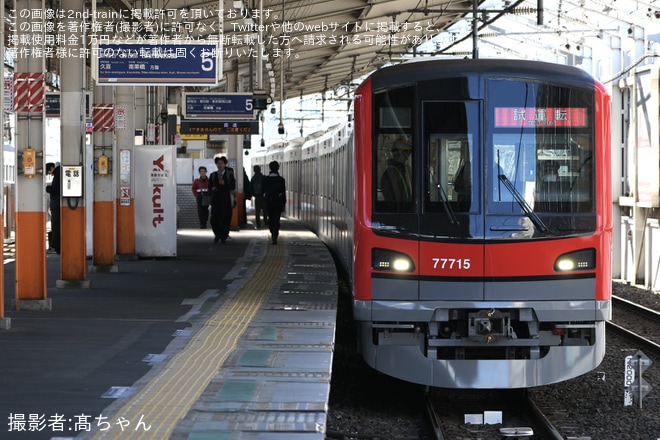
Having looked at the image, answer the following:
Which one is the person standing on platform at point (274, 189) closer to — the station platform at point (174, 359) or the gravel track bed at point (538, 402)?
the station platform at point (174, 359)

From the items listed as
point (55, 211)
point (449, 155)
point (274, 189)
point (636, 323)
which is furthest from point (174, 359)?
point (274, 189)

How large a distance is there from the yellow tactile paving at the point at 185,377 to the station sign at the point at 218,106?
10870 millimetres

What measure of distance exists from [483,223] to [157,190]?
9825 mm

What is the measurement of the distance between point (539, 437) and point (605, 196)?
1.98 meters

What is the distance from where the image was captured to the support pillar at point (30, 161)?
34.1 ft

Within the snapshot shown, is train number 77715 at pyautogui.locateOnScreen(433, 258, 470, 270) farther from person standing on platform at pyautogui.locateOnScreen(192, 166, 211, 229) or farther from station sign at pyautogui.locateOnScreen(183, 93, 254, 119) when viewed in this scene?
person standing on platform at pyautogui.locateOnScreen(192, 166, 211, 229)

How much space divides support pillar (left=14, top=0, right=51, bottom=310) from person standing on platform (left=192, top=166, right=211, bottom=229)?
12605 mm

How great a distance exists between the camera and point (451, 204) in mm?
8336

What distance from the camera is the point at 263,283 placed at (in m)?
13.0

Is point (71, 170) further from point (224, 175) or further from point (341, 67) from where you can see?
point (341, 67)

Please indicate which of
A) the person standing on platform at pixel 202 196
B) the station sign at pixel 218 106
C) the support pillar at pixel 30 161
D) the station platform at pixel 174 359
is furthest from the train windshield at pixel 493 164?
the person standing on platform at pixel 202 196

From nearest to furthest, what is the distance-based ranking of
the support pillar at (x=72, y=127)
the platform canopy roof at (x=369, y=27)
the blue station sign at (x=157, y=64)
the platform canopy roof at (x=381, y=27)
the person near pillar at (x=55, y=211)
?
the support pillar at (x=72, y=127), the blue station sign at (x=157, y=64), the person near pillar at (x=55, y=211), the platform canopy roof at (x=369, y=27), the platform canopy roof at (x=381, y=27)

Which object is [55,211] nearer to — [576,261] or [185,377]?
[576,261]

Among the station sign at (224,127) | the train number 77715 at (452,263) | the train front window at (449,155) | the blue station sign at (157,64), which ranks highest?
the blue station sign at (157,64)
